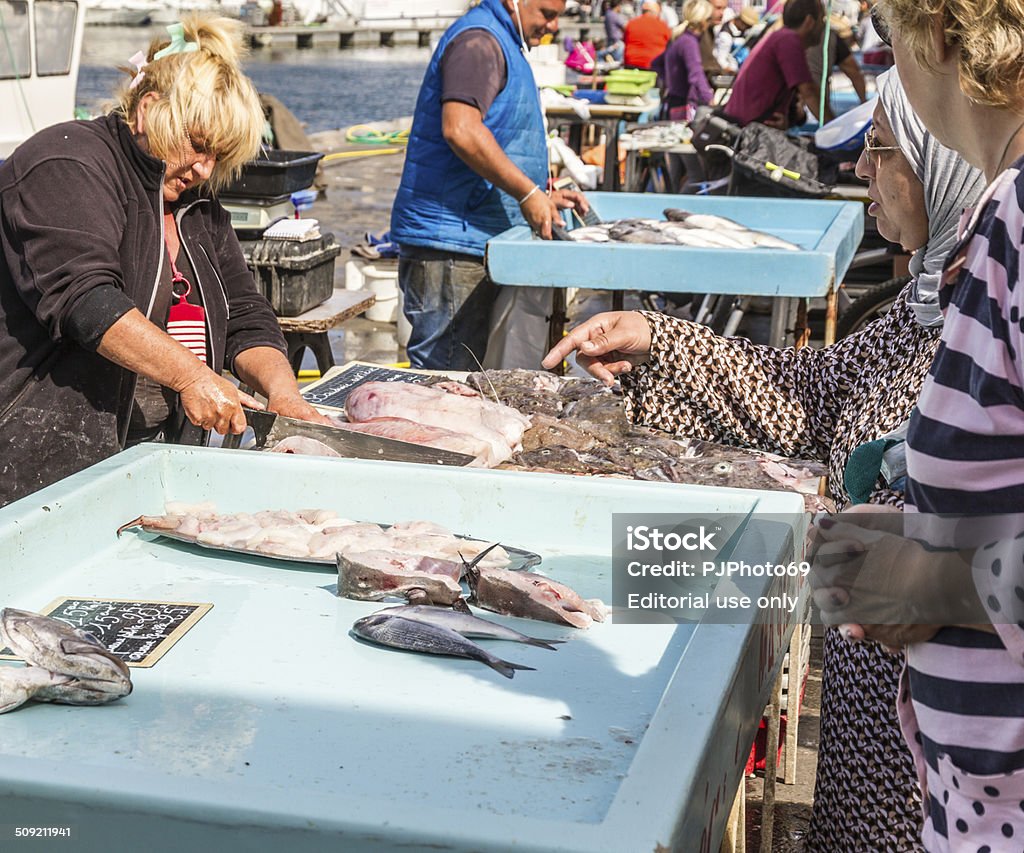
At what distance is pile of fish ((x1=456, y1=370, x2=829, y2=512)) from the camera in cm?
342

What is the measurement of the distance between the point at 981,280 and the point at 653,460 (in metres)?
2.31

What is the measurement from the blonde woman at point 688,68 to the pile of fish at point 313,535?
459 inches

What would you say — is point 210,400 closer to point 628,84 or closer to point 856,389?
point 856,389

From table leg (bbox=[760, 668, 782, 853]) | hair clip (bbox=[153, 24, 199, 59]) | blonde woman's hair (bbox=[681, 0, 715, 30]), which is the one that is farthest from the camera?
blonde woman's hair (bbox=[681, 0, 715, 30])

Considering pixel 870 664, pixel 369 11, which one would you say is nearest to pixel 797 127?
pixel 870 664

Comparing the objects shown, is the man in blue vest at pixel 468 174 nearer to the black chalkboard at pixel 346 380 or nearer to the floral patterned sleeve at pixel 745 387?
the black chalkboard at pixel 346 380

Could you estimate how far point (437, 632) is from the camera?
2.05 m

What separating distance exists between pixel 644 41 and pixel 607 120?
16.6 ft

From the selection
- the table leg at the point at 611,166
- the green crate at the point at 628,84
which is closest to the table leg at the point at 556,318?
the table leg at the point at 611,166

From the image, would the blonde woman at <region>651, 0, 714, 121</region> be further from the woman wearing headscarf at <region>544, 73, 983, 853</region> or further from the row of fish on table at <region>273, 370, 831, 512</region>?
the woman wearing headscarf at <region>544, 73, 983, 853</region>

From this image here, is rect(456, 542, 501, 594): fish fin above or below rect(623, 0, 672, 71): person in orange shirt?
below

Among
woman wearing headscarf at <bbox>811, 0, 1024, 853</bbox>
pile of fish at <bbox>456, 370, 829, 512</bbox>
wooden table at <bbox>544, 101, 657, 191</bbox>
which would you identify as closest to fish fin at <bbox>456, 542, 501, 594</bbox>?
woman wearing headscarf at <bbox>811, 0, 1024, 853</bbox>

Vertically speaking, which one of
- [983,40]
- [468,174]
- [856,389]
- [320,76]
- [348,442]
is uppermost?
[983,40]

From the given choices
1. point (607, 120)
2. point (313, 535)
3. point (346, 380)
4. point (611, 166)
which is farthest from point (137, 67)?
point (607, 120)
